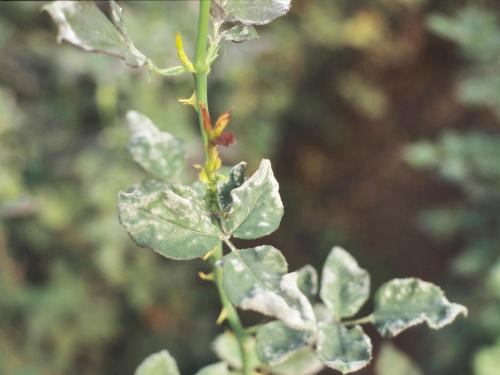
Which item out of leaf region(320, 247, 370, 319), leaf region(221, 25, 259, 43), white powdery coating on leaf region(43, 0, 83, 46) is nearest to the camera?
white powdery coating on leaf region(43, 0, 83, 46)

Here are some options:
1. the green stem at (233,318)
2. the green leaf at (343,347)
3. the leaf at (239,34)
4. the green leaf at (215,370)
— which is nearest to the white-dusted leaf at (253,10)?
the leaf at (239,34)

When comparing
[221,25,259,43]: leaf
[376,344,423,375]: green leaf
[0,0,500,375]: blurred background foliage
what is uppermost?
[221,25,259,43]: leaf

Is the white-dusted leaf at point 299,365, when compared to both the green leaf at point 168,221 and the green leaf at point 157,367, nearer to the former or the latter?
the green leaf at point 157,367

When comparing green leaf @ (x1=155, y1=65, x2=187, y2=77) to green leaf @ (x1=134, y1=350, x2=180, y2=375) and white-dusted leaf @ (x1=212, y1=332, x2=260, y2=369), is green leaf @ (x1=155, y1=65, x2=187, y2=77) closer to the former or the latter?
Result: green leaf @ (x1=134, y1=350, x2=180, y2=375)

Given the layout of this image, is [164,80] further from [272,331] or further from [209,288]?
[272,331]

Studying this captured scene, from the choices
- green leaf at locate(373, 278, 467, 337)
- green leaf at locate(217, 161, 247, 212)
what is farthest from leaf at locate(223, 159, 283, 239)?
green leaf at locate(373, 278, 467, 337)

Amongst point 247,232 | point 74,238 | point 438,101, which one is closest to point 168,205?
point 247,232
